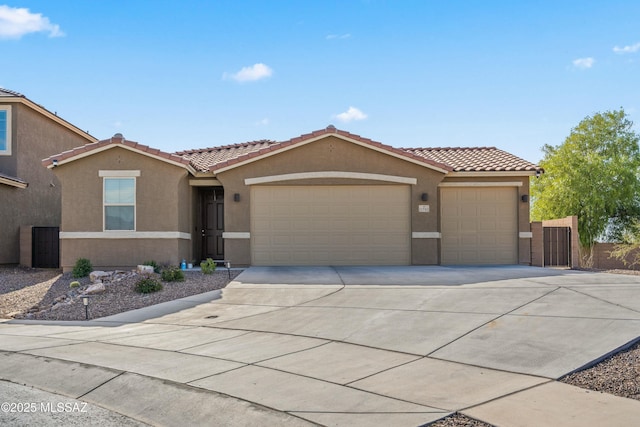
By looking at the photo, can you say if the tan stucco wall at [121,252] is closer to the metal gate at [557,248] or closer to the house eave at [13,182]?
the house eave at [13,182]

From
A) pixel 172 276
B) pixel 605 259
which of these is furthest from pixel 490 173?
pixel 605 259

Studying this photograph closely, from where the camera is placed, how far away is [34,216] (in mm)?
22250

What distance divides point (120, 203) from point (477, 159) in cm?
1175

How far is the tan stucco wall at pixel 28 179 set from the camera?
20484 millimetres

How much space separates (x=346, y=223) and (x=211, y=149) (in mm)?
7333

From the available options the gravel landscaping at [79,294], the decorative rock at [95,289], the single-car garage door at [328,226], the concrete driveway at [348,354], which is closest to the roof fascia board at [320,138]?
the single-car garage door at [328,226]

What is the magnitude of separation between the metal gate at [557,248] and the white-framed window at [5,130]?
19.0 metres

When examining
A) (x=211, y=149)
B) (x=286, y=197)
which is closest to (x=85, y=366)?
(x=286, y=197)

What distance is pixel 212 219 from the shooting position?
19.3 metres

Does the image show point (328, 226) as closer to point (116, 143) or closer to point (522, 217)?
point (522, 217)

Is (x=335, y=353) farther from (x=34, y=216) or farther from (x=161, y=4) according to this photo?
(x=34, y=216)

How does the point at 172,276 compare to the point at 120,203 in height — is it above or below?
below

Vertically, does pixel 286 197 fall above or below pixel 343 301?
above

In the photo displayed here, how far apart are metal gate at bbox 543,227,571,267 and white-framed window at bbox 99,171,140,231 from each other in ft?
42.3
